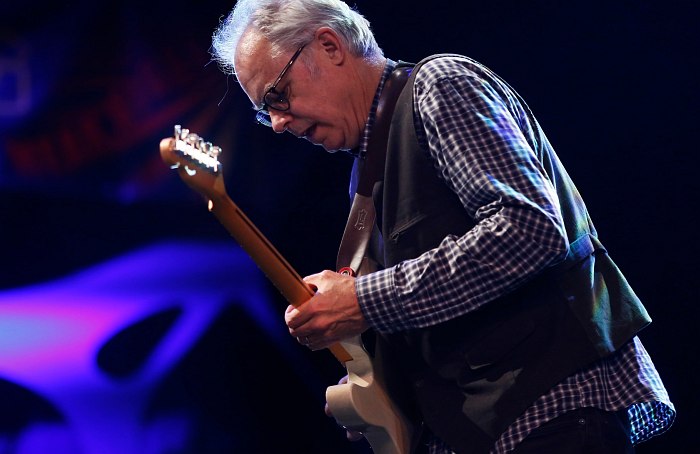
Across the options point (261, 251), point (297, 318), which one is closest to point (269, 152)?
point (261, 251)

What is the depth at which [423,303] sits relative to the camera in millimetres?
1325

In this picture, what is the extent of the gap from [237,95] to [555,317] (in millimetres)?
2144

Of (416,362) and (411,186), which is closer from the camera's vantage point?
(411,186)

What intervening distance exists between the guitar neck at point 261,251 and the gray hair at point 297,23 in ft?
1.29

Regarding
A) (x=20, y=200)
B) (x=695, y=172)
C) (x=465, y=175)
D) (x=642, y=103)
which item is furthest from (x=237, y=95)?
(x=465, y=175)

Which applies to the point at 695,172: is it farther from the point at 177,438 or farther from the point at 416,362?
the point at 177,438

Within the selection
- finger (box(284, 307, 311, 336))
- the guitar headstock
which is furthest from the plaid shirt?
the guitar headstock

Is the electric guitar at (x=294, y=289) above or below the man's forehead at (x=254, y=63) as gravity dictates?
below

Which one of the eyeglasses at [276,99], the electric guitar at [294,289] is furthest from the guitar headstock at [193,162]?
the eyeglasses at [276,99]

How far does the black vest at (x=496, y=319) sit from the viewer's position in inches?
53.2

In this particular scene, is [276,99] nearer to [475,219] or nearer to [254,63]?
[254,63]

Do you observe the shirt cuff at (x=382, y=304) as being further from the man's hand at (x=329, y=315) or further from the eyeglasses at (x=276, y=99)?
the eyeglasses at (x=276, y=99)

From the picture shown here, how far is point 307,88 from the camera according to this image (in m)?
1.74

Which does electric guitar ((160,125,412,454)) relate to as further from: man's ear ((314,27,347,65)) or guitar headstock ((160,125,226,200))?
man's ear ((314,27,347,65))
